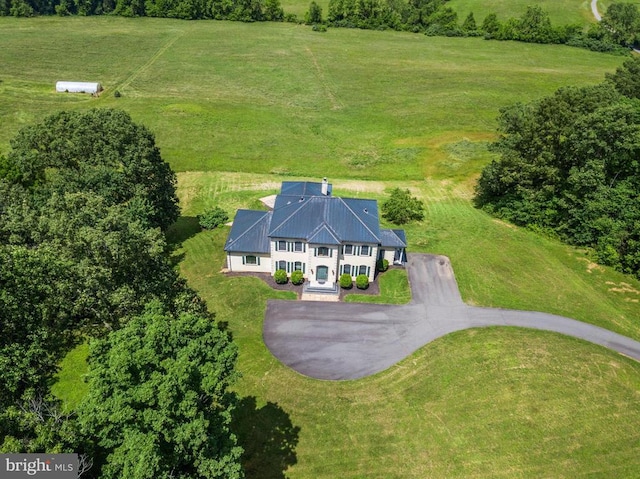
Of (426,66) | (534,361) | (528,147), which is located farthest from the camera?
(426,66)

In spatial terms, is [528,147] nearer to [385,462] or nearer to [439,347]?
[439,347]

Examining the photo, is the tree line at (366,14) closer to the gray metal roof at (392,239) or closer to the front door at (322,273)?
the gray metal roof at (392,239)

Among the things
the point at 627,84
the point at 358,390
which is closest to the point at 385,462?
the point at 358,390

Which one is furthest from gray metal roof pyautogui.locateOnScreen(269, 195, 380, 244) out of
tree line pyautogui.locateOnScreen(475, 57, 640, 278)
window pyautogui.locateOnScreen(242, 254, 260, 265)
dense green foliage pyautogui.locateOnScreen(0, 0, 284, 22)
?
dense green foliage pyautogui.locateOnScreen(0, 0, 284, 22)

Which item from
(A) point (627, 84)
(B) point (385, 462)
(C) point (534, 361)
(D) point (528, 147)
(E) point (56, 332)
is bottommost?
(B) point (385, 462)

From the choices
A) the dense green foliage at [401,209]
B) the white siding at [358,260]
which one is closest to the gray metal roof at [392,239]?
the white siding at [358,260]

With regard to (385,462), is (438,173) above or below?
above

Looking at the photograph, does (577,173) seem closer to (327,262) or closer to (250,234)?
(327,262)
